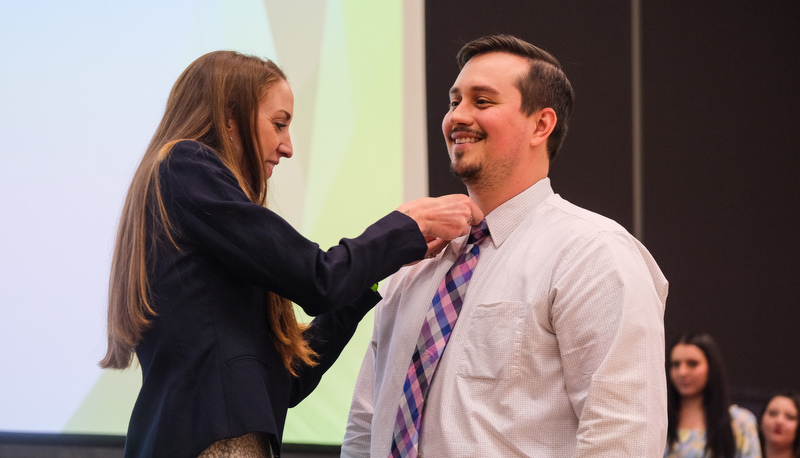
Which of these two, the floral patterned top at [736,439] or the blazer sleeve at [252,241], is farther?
the floral patterned top at [736,439]

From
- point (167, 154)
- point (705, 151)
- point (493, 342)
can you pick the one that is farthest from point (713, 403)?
point (167, 154)

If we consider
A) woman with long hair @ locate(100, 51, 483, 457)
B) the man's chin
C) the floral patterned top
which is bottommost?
the floral patterned top

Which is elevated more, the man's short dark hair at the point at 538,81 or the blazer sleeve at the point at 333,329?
the man's short dark hair at the point at 538,81

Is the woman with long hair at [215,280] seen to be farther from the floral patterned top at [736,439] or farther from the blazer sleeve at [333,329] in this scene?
the floral patterned top at [736,439]

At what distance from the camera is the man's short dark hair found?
167 cm

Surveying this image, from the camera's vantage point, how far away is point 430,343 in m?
1.54

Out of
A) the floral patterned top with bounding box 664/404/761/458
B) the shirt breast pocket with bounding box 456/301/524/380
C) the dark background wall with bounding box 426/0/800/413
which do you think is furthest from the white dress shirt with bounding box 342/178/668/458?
the floral patterned top with bounding box 664/404/761/458

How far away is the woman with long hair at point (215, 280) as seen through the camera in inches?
50.5

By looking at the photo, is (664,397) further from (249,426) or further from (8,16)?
A: (8,16)

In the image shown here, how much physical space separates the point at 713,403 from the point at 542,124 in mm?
1776

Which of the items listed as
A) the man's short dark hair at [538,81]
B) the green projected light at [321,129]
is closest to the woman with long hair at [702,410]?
the green projected light at [321,129]

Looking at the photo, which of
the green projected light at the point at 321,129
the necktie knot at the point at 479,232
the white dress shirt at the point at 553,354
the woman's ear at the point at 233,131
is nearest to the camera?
the white dress shirt at the point at 553,354

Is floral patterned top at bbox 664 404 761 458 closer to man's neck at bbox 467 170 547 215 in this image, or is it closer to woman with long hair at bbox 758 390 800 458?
woman with long hair at bbox 758 390 800 458

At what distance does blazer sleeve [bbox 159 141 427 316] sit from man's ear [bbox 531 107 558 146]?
500 millimetres
